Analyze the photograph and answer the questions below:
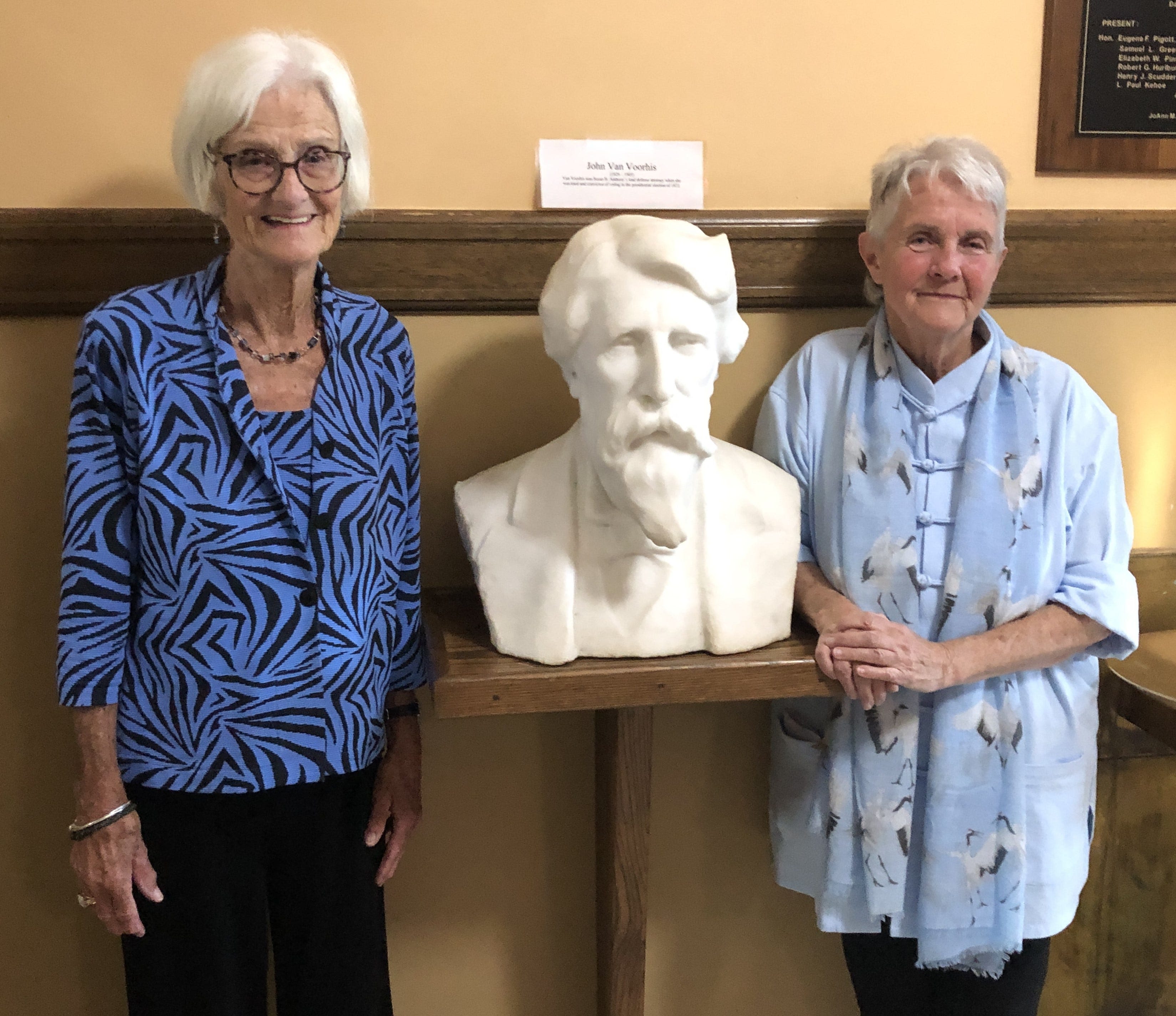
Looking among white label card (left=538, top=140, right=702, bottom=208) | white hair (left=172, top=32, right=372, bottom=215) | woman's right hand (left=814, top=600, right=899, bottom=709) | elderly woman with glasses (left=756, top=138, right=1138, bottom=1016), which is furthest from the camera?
white label card (left=538, top=140, right=702, bottom=208)

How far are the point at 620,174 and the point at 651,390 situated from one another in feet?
1.74

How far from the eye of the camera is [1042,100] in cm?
162

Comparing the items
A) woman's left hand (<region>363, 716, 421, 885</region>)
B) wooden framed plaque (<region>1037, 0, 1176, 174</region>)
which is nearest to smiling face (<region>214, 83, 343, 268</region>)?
woman's left hand (<region>363, 716, 421, 885</region>)

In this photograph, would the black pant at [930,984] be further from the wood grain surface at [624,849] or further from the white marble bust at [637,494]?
the white marble bust at [637,494]

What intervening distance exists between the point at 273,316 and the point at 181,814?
2.06ft

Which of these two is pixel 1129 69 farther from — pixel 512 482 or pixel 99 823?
pixel 99 823

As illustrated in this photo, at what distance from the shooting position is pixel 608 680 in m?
1.20

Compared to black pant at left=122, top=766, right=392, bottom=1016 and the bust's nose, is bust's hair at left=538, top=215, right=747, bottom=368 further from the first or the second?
black pant at left=122, top=766, right=392, bottom=1016

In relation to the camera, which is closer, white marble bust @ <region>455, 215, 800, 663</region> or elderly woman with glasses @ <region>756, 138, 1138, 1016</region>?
white marble bust @ <region>455, 215, 800, 663</region>

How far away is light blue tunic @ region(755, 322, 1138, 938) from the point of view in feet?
4.57

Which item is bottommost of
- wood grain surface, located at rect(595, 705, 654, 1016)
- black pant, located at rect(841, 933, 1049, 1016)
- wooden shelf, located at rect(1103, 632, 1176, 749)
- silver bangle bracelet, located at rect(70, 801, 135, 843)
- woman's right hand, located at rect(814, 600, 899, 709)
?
black pant, located at rect(841, 933, 1049, 1016)

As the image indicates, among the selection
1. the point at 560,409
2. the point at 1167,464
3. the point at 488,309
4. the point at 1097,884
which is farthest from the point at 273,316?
the point at 1097,884

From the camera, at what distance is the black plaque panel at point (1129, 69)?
1604 mm

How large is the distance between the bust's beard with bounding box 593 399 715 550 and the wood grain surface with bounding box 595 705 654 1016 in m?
0.32
